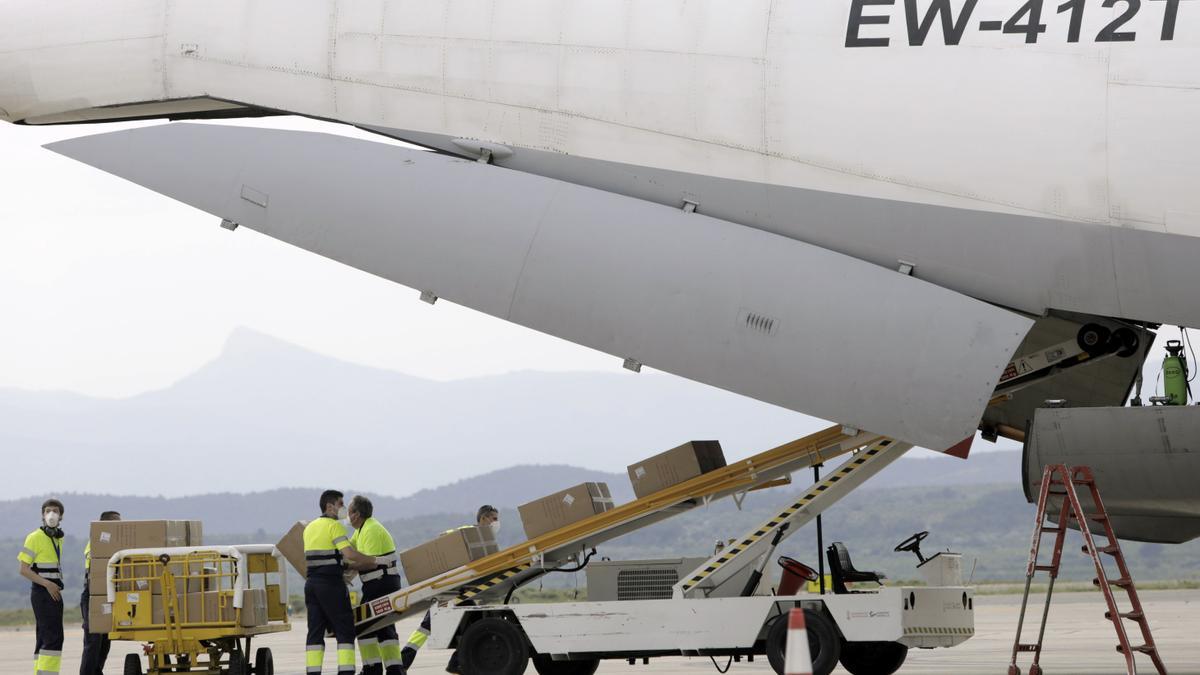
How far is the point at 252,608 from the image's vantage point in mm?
13109

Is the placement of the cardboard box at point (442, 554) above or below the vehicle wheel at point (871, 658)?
above

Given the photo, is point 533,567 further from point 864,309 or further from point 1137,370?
point 1137,370

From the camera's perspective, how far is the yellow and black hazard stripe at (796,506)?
12.5 m

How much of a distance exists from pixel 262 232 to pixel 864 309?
208 inches

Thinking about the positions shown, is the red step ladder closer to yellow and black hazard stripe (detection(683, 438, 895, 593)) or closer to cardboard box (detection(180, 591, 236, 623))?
yellow and black hazard stripe (detection(683, 438, 895, 593))

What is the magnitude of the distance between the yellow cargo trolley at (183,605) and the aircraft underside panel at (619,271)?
3.09m

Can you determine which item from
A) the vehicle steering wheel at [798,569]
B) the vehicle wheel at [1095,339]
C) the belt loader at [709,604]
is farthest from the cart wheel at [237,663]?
the vehicle wheel at [1095,339]

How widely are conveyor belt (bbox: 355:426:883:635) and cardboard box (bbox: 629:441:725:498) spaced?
0.38ft

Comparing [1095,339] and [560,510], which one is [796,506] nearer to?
[560,510]

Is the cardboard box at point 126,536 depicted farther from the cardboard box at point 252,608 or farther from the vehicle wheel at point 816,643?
the vehicle wheel at point 816,643

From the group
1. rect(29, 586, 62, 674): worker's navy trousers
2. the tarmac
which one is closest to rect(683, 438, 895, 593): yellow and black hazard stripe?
the tarmac

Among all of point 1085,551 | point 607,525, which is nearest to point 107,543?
point 607,525

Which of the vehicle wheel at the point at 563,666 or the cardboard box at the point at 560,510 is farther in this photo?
the vehicle wheel at the point at 563,666

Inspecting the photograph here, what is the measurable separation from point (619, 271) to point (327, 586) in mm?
4006
